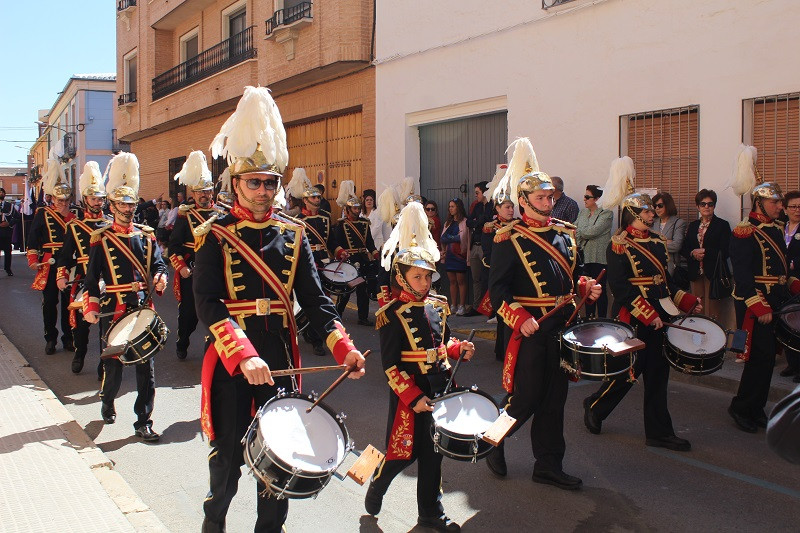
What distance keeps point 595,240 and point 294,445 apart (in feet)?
25.7

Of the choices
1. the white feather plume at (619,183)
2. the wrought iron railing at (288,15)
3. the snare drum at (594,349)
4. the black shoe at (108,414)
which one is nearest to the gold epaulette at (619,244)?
the white feather plume at (619,183)

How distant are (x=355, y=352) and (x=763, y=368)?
4288 millimetres

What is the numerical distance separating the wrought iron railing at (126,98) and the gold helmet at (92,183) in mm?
21001

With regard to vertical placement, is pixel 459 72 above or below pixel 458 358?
above

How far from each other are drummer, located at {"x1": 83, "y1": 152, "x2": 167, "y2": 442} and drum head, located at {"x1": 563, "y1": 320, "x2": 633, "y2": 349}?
342cm

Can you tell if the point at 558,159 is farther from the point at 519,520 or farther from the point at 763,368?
the point at 519,520

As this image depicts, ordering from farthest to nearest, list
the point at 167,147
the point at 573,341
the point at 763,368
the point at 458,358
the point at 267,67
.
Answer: the point at 167,147, the point at 267,67, the point at 763,368, the point at 573,341, the point at 458,358

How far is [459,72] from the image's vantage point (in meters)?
14.2

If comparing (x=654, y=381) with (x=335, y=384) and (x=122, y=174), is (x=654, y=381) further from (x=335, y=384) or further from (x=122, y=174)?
(x=122, y=174)

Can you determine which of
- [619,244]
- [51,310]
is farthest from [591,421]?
[51,310]

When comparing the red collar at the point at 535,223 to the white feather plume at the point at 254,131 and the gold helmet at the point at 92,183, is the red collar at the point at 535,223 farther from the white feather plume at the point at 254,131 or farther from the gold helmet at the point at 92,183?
the gold helmet at the point at 92,183

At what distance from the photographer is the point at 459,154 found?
14844mm

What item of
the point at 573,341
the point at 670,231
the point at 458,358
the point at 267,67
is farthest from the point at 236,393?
the point at 267,67

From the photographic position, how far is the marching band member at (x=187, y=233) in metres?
9.84
